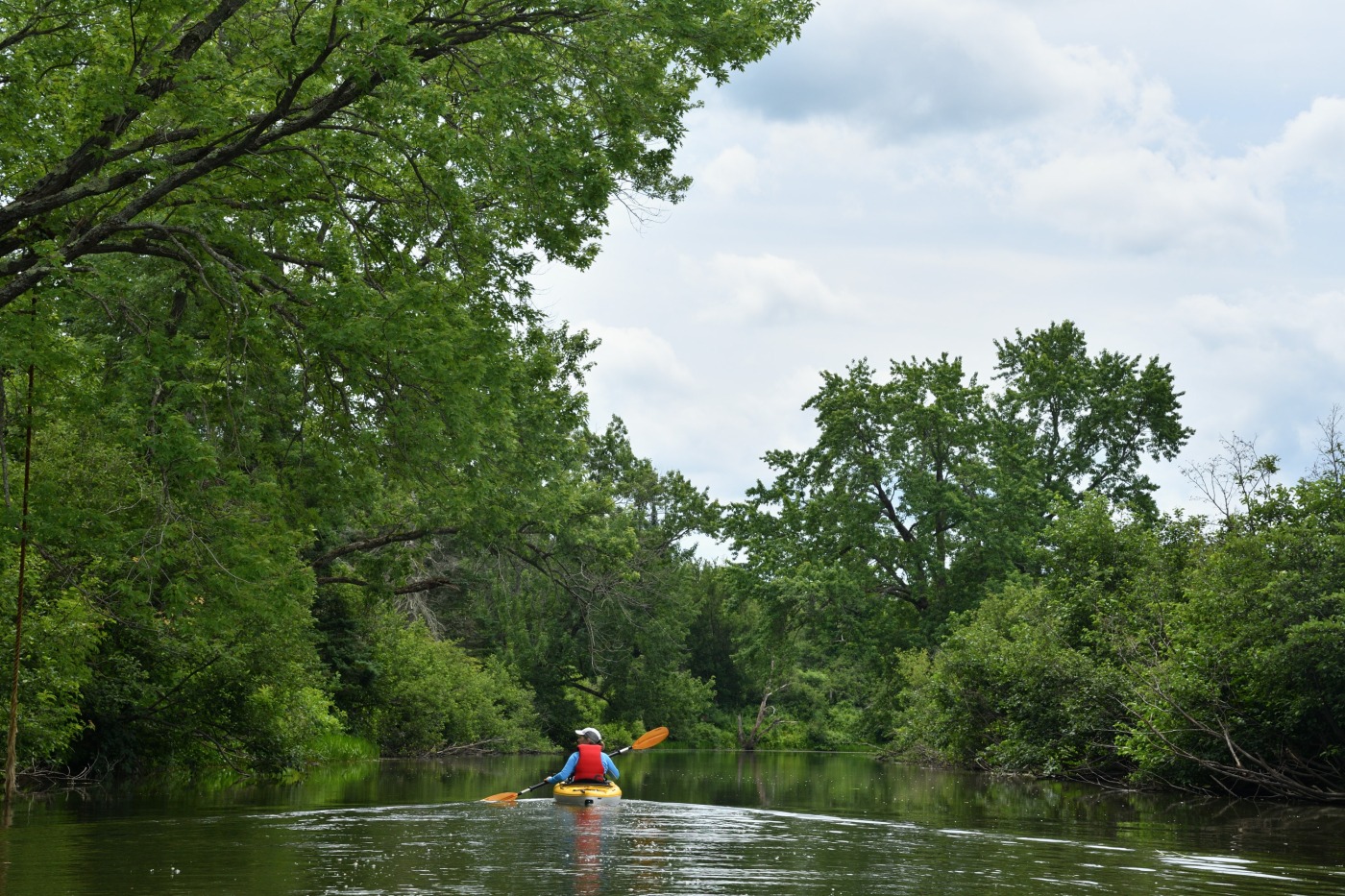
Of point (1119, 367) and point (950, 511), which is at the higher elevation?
point (1119, 367)

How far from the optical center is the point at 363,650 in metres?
34.6

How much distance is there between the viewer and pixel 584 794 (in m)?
18.9

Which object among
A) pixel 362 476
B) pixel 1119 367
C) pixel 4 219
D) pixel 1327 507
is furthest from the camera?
pixel 1119 367

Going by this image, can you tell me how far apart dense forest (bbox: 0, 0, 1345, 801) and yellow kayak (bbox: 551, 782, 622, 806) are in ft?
15.6

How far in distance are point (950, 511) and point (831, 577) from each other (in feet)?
15.5

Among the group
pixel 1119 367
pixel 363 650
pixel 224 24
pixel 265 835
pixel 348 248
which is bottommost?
pixel 265 835

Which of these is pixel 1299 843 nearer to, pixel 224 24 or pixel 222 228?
pixel 222 228

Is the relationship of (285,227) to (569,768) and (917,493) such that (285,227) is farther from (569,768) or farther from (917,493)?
(917,493)

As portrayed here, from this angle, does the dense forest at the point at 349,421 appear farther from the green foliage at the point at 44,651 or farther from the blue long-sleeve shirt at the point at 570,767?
the blue long-sleeve shirt at the point at 570,767

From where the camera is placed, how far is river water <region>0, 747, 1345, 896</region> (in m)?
10.7

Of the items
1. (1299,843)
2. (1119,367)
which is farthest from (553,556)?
(1119,367)

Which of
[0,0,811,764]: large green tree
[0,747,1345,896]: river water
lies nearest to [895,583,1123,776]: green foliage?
[0,747,1345,896]: river water

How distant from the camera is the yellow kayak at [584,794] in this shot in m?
18.7

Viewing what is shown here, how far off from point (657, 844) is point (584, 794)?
4.89 m
